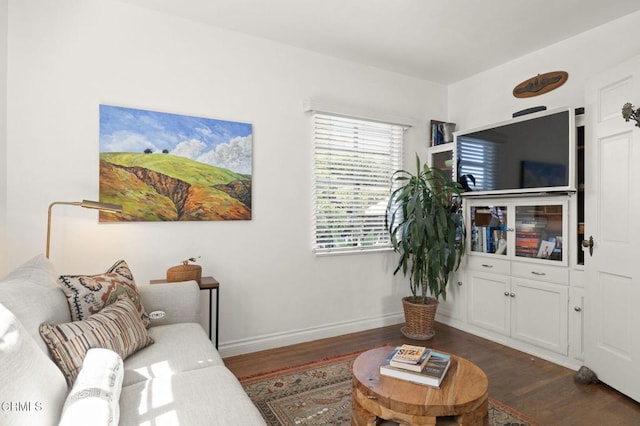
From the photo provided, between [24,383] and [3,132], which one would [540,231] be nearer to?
[24,383]

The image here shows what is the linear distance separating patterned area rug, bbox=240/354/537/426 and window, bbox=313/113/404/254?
1103 mm

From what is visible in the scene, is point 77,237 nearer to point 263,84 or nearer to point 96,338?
point 96,338

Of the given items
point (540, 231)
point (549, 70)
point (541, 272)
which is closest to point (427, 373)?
point (541, 272)

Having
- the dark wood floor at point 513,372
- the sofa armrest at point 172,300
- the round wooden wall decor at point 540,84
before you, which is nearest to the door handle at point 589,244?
the dark wood floor at point 513,372

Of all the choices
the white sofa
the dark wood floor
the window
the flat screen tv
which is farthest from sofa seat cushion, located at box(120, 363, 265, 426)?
the flat screen tv

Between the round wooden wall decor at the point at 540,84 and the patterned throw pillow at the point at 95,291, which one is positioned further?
the round wooden wall decor at the point at 540,84

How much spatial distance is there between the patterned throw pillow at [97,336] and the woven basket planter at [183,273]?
0.58m

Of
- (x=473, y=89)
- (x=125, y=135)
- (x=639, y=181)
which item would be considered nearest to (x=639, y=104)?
(x=639, y=181)

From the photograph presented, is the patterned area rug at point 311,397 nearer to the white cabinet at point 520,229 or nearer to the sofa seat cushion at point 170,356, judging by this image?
the sofa seat cushion at point 170,356

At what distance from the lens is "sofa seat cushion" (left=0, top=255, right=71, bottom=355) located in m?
1.33

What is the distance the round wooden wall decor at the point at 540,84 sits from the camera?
10.2 feet

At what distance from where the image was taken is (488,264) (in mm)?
3463

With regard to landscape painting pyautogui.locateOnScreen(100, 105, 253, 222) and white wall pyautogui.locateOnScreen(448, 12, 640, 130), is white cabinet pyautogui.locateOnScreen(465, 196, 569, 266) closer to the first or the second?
white wall pyautogui.locateOnScreen(448, 12, 640, 130)

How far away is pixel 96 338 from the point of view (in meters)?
1.56
